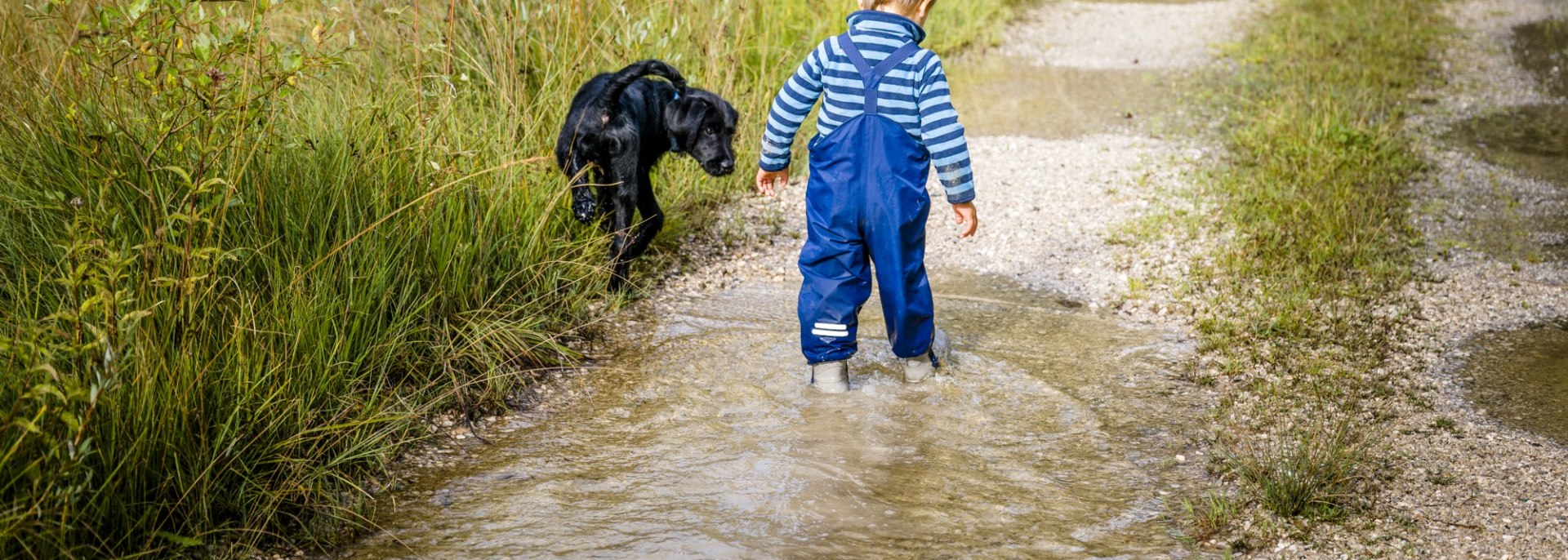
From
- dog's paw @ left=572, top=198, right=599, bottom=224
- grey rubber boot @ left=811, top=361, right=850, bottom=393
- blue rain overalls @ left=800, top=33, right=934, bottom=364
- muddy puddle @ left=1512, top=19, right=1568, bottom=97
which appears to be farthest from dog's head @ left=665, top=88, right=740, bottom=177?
muddy puddle @ left=1512, top=19, right=1568, bottom=97

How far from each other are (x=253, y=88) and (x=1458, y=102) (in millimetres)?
8354

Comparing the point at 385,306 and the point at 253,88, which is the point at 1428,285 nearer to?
the point at 385,306

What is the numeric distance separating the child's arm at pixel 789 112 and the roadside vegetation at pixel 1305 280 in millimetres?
1649

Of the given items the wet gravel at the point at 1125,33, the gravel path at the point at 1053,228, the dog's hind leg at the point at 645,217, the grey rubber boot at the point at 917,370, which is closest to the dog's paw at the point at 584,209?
the dog's hind leg at the point at 645,217

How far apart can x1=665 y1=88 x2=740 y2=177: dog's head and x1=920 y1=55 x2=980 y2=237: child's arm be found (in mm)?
952

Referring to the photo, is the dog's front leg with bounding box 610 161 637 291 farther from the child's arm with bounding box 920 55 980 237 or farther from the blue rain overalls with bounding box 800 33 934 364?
the child's arm with bounding box 920 55 980 237

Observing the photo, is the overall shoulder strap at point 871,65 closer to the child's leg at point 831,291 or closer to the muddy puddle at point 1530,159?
the child's leg at point 831,291

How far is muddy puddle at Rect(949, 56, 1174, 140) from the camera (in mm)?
8047

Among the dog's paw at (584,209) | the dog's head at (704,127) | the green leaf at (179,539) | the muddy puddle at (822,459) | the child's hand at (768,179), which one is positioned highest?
the dog's head at (704,127)

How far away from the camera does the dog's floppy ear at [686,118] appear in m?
4.29

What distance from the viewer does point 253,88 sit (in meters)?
3.18

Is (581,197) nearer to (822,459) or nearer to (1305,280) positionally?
(822,459)

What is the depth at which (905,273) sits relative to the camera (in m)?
3.77

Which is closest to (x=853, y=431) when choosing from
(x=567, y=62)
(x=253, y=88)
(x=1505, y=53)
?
(x=253, y=88)
